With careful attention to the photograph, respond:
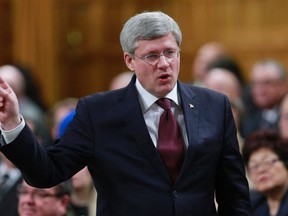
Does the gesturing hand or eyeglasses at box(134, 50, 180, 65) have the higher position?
eyeglasses at box(134, 50, 180, 65)

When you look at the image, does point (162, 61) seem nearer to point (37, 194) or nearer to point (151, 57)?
point (151, 57)

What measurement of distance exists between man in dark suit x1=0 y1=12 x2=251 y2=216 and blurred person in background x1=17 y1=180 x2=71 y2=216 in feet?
3.62

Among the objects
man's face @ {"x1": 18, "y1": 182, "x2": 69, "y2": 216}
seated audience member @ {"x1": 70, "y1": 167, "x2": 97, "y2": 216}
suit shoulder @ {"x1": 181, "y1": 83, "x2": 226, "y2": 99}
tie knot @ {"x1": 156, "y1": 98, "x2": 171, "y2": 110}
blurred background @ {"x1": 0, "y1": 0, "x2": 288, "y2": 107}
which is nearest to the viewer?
tie knot @ {"x1": 156, "y1": 98, "x2": 171, "y2": 110}

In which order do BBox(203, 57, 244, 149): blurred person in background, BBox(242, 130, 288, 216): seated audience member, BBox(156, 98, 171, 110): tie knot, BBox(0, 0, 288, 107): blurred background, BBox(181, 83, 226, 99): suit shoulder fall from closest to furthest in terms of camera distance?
BBox(156, 98, 171, 110): tie knot < BBox(181, 83, 226, 99): suit shoulder < BBox(242, 130, 288, 216): seated audience member < BBox(203, 57, 244, 149): blurred person in background < BBox(0, 0, 288, 107): blurred background

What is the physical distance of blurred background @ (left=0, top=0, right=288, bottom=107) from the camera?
30.7ft

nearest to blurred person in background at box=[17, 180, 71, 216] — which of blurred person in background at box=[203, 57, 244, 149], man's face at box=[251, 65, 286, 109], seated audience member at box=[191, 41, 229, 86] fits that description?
blurred person in background at box=[203, 57, 244, 149]

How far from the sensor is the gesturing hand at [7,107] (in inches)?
128

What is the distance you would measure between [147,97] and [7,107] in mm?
533

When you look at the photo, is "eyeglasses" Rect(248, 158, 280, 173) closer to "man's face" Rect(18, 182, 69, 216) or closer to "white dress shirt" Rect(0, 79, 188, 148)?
"man's face" Rect(18, 182, 69, 216)

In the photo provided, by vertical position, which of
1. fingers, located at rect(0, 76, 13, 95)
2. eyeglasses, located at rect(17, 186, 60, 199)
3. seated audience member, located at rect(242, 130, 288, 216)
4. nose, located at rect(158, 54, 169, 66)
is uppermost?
nose, located at rect(158, 54, 169, 66)

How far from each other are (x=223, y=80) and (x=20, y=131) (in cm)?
388

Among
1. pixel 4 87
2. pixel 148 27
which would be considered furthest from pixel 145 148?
pixel 4 87

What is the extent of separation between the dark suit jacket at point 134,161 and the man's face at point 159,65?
0.12m

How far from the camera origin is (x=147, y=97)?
352 cm
